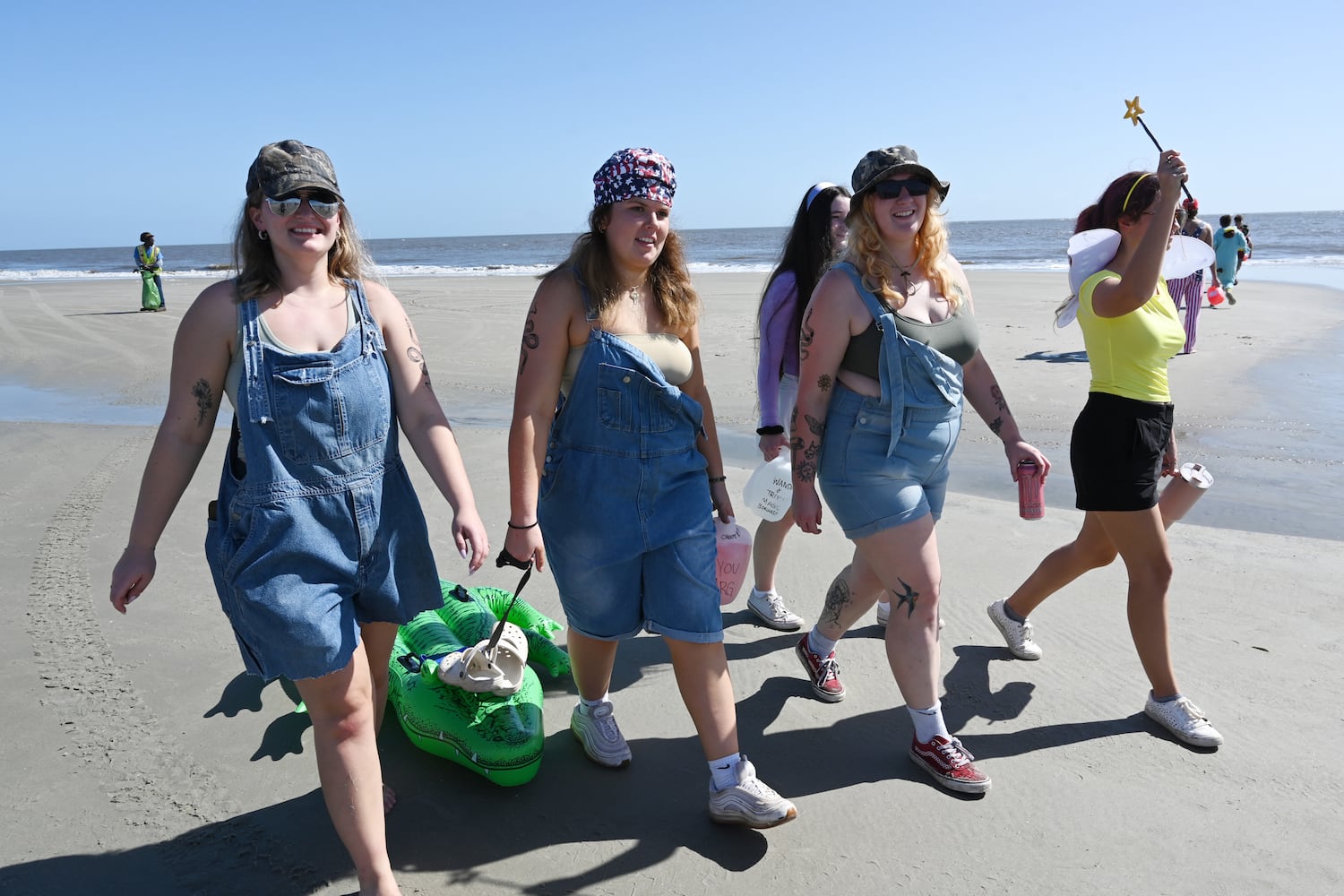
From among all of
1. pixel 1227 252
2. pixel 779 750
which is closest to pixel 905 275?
pixel 779 750

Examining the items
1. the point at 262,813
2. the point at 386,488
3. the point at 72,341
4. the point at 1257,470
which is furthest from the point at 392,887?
the point at 72,341

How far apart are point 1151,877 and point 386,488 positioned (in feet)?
8.02

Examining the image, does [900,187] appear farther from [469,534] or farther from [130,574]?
[130,574]

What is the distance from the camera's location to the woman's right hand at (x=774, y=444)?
13.6 ft

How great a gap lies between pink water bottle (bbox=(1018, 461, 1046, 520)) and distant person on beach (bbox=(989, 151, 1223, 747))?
0.14 meters

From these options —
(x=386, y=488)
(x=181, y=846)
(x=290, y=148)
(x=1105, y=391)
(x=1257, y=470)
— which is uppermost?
(x=290, y=148)

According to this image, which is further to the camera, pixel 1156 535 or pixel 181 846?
pixel 1156 535

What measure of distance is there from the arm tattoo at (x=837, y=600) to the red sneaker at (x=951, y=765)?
62 centimetres

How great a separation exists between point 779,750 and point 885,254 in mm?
1816

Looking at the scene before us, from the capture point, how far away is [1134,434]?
342 centimetres

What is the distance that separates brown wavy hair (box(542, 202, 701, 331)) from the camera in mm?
2910

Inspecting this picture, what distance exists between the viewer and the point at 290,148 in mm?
2438

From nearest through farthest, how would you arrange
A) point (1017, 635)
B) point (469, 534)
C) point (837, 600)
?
point (469, 534)
point (837, 600)
point (1017, 635)

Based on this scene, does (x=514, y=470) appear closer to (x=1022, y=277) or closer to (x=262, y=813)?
(x=262, y=813)
